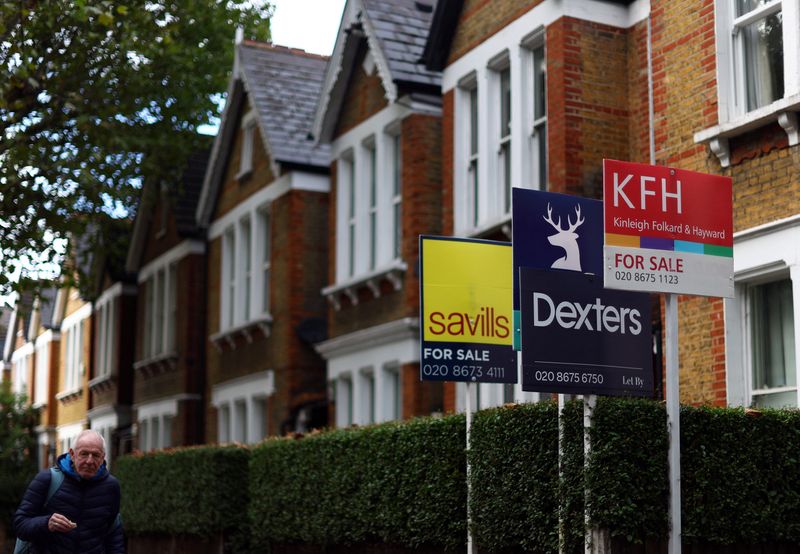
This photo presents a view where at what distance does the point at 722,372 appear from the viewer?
1313 cm

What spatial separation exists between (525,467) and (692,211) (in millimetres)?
2782

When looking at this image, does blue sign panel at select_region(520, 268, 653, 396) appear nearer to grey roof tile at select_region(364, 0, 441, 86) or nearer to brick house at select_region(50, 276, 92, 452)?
grey roof tile at select_region(364, 0, 441, 86)

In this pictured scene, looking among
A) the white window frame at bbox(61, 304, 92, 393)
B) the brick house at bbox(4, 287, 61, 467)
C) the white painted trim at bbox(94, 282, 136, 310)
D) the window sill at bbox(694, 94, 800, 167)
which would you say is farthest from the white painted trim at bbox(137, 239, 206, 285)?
the window sill at bbox(694, 94, 800, 167)

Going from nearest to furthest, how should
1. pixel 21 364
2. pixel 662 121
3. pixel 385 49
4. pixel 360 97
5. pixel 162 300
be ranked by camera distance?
A: pixel 662 121, pixel 385 49, pixel 360 97, pixel 162 300, pixel 21 364

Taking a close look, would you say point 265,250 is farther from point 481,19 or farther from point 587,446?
point 587,446

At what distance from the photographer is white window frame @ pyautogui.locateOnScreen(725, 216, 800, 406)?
40.5 ft

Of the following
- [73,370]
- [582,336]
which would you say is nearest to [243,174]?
[73,370]

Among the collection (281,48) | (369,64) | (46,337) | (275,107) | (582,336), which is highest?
(281,48)

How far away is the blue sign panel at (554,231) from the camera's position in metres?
9.67

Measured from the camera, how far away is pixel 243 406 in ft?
87.1

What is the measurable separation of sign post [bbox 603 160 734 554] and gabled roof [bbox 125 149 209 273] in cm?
2085

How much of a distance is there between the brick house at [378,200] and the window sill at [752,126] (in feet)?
21.5

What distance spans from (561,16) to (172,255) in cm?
1678

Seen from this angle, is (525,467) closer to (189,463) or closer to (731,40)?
(731,40)
